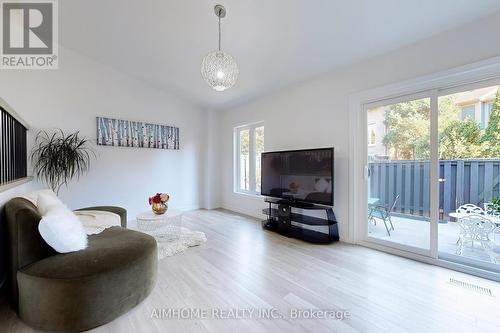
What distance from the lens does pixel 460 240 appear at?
2.50 metres

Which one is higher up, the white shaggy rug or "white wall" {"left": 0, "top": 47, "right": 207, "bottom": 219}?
"white wall" {"left": 0, "top": 47, "right": 207, "bottom": 219}

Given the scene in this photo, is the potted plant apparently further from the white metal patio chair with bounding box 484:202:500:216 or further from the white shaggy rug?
the white metal patio chair with bounding box 484:202:500:216

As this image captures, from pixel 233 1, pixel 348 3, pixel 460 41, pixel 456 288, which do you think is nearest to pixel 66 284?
pixel 233 1

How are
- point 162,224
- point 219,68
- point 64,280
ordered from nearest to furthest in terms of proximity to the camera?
point 64,280 → point 219,68 → point 162,224

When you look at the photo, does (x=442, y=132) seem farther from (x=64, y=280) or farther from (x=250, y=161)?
(x=64, y=280)

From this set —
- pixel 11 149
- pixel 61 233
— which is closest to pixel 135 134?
pixel 11 149

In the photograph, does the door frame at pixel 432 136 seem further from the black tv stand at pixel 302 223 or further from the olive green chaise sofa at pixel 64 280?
the olive green chaise sofa at pixel 64 280

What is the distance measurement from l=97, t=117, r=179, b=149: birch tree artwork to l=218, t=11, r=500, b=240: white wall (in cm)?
148

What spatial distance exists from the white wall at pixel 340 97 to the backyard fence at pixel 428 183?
460mm

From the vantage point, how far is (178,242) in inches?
118

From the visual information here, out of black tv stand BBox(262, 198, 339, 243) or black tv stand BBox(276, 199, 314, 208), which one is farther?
black tv stand BBox(276, 199, 314, 208)

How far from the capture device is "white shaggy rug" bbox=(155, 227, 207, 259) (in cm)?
274

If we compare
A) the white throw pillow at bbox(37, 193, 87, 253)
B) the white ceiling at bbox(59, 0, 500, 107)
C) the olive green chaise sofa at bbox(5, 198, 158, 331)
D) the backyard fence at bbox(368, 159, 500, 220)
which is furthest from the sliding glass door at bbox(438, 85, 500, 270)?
the white throw pillow at bbox(37, 193, 87, 253)

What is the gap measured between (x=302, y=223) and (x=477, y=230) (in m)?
1.86
